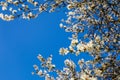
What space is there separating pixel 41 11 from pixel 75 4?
130cm

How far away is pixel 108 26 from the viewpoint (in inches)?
553

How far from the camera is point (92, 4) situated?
14.0 meters

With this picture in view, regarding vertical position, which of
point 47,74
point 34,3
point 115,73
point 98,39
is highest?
point 34,3

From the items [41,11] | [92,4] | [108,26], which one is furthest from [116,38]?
[41,11]

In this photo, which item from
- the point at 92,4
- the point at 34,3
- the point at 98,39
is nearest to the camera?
the point at 98,39

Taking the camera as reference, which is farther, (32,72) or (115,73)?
(32,72)

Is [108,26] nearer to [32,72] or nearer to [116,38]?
[116,38]

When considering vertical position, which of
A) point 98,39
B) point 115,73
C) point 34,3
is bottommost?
point 115,73

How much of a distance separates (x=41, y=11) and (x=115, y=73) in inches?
135

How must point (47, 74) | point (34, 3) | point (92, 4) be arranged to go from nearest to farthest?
1. point (92, 4)
2. point (34, 3)
3. point (47, 74)

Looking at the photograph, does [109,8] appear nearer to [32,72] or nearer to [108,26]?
[108,26]

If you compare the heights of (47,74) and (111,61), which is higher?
(47,74)

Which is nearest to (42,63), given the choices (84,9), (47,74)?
(47,74)

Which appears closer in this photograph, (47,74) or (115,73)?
(115,73)
